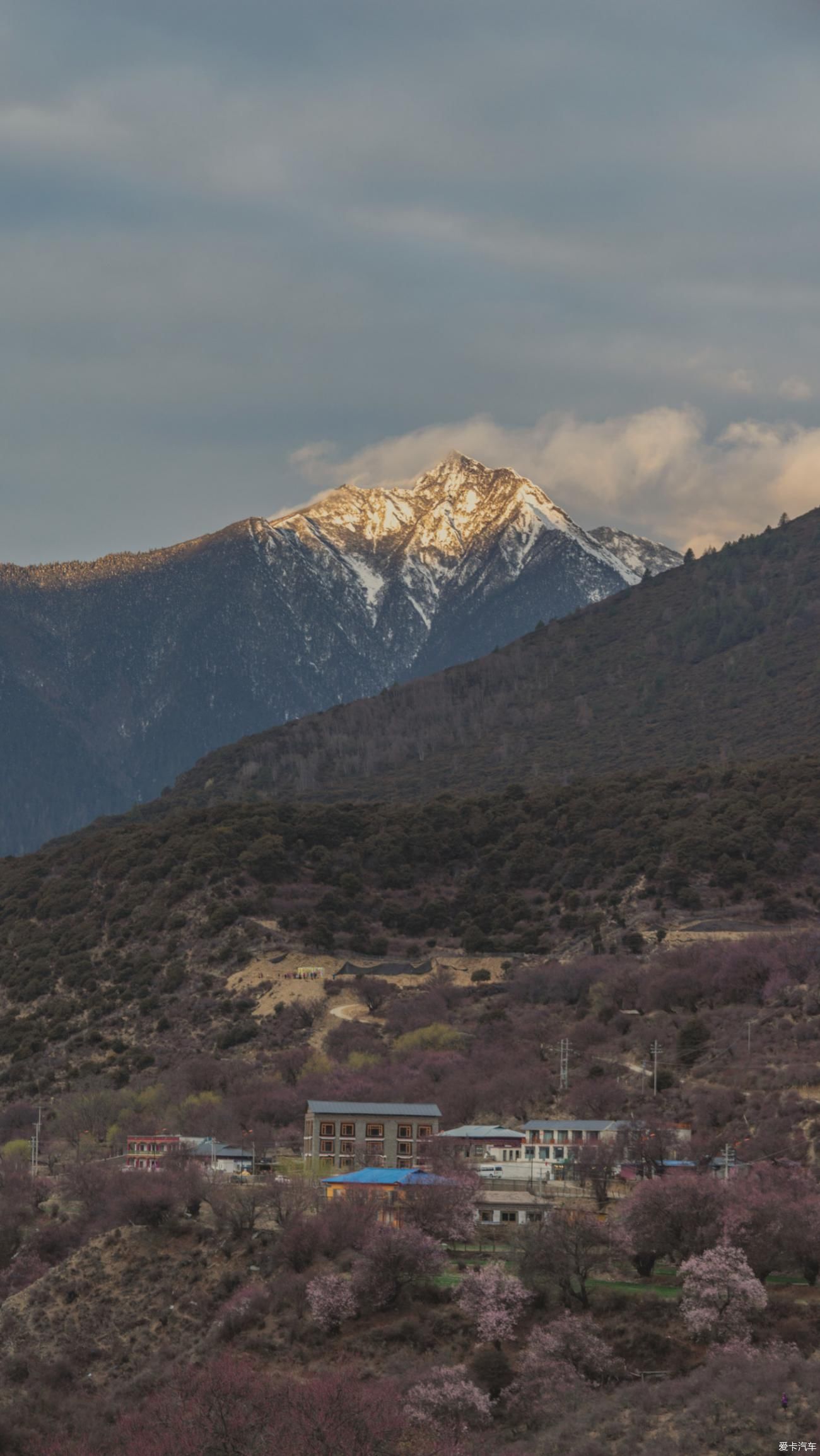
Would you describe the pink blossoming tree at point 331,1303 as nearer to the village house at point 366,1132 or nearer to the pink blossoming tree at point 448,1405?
the pink blossoming tree at point 448,1405

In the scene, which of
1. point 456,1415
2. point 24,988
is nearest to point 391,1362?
point 456,1415

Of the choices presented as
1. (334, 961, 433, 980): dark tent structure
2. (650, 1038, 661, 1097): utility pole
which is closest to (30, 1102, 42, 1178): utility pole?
(650, 1038, 661, 1097): utility pole

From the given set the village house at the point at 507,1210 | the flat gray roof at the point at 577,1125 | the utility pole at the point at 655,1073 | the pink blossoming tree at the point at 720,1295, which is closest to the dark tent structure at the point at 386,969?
the utility pole at the point at 655,1073

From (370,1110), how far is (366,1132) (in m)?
0.83

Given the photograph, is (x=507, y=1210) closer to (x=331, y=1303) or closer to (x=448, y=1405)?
(x=331, y=1303)

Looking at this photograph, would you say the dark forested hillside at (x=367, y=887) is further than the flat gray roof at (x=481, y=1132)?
Yes

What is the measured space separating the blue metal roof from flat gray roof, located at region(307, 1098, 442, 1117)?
6841 millimetres

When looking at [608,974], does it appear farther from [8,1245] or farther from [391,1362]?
[391,1362]

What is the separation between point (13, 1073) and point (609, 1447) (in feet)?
225

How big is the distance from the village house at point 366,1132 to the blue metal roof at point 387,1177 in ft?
19.4

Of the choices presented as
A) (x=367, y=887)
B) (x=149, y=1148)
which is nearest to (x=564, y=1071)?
(x=149, y=1148)

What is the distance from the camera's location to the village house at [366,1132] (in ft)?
244

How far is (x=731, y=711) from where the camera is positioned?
7185 inches

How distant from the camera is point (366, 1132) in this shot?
7494cm
